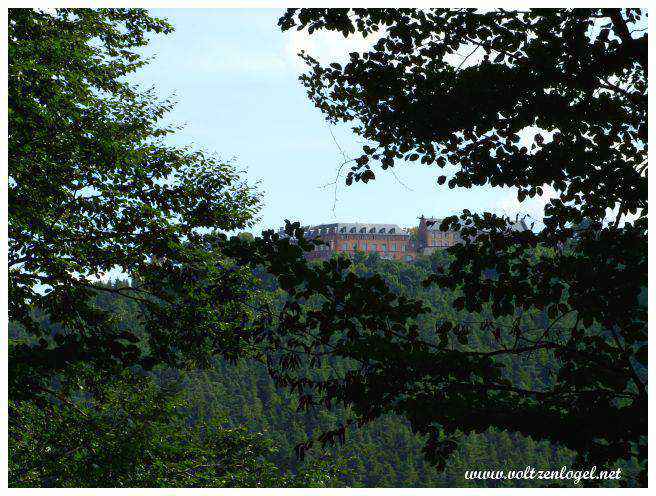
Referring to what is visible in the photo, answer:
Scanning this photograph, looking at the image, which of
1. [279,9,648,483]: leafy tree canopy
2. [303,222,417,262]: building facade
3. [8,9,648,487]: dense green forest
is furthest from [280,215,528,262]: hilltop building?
[279,9,648,483]: leafy tree canopy

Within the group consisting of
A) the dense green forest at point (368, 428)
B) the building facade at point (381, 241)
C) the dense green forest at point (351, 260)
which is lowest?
the dense green forest at point (368, 428)

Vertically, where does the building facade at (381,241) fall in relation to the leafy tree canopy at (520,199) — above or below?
above

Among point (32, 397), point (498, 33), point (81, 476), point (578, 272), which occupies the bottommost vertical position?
point (81, 476)

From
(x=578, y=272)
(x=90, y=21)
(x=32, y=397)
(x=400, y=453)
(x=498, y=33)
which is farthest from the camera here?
(x=400, y=453)

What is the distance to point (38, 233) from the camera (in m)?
11.6

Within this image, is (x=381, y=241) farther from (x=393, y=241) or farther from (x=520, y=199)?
(x=520, y=199)

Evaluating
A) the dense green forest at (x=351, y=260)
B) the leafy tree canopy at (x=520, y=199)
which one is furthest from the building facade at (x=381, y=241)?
the leafy tree canopy at (x=520, y=199)

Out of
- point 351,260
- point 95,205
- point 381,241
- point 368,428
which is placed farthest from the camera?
point 381,241

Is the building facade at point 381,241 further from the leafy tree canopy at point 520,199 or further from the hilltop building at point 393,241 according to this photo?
the leafy tree canopy at point 520,199

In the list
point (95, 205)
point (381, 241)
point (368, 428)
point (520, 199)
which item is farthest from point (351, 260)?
point (381, 241)

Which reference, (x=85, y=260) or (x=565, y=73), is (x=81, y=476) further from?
(x=565, y=73)

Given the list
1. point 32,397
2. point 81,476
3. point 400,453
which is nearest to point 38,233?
point 32,397

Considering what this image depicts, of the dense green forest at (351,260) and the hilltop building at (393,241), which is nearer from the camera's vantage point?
the dense green forest at (351,260)
